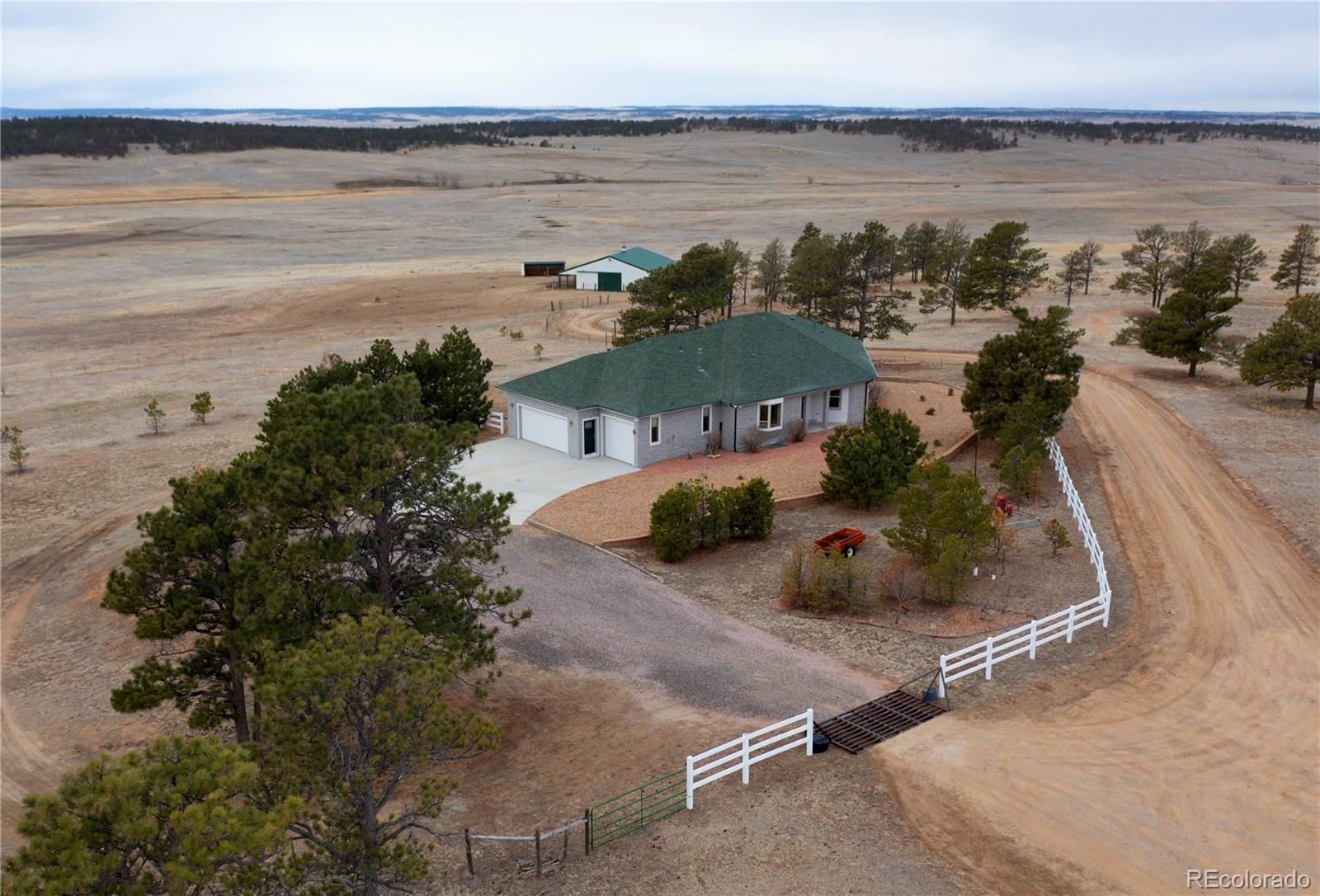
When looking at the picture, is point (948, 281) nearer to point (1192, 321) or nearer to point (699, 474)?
point (1192, 321)

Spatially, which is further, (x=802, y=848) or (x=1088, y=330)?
(x=1088, y=330)

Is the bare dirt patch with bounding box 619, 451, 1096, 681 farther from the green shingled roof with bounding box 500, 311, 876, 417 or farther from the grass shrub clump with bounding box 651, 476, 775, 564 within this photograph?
the green shingled roof with bounding box 500, 311, 876, 417

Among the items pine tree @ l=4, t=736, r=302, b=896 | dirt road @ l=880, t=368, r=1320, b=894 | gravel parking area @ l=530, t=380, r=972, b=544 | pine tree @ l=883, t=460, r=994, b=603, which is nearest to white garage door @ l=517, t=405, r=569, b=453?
gravel parking area @ l=530, t=380, r=972, b=544

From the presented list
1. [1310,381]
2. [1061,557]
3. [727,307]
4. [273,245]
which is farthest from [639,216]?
[1061,557]

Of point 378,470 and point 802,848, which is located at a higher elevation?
point 378,470

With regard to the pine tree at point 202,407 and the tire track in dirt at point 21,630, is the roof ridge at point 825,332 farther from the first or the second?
the tire track in dirt at point 21,630

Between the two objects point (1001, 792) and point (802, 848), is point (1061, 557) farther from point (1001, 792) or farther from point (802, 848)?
point (802, 848)

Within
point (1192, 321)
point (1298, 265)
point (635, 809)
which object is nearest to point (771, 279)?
point (1192, 321)
